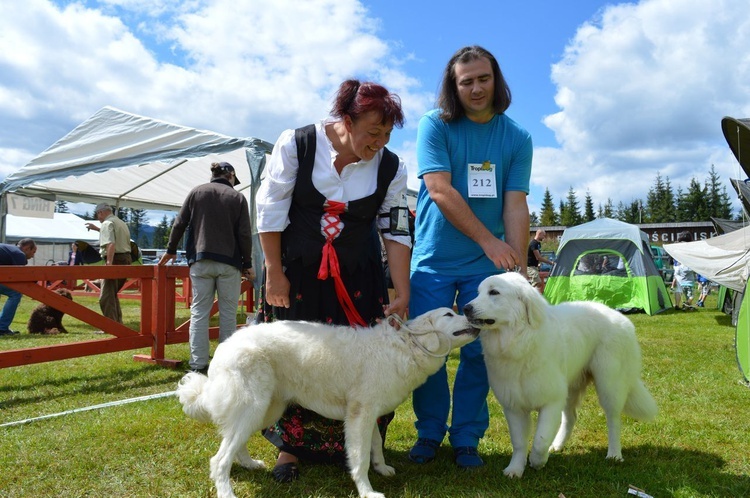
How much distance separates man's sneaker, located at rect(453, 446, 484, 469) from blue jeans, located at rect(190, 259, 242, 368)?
3360 millimetres

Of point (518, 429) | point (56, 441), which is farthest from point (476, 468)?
point (56, 441)

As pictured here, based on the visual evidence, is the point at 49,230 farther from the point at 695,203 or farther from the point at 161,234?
the point at 695,203

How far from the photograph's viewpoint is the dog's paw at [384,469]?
3.19 m

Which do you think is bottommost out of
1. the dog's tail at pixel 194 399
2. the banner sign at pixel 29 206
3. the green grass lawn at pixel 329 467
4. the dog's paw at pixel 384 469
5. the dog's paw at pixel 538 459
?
the green grass lawn at pixel 329 467

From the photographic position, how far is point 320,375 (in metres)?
2.89

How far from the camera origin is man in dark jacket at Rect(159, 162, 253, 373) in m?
5.86

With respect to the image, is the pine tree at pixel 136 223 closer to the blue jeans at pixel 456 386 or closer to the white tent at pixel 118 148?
the white tent at pixel 118 148

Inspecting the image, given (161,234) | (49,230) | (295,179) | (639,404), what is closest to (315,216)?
(295,179)

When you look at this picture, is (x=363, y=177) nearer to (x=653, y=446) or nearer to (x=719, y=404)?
(x=653, y=446)

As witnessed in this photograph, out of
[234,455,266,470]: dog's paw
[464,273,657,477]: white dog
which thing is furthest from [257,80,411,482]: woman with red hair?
[464,273,657,477]: white dog

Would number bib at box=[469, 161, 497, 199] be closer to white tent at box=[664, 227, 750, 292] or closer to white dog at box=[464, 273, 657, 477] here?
white dog at box=[464, 273, 657, 477]

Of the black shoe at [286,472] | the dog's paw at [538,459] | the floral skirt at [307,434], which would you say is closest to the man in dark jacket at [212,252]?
the floral skirt at [307,434]

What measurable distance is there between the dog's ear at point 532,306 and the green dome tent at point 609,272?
1112 centimetres

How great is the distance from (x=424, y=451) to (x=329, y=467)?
618 mm
